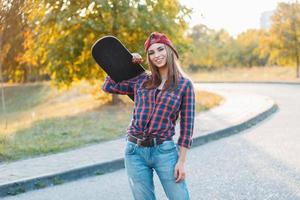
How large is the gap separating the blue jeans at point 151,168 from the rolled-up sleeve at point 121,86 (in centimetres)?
49

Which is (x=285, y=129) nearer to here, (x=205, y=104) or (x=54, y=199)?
(x=205, y=104)

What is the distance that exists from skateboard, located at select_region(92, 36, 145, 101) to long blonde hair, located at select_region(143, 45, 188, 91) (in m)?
0.29

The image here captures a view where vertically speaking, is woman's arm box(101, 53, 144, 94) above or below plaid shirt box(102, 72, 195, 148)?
above

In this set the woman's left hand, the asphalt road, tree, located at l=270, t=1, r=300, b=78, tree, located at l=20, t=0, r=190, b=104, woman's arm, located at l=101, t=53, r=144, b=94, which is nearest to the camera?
the woman's left hand

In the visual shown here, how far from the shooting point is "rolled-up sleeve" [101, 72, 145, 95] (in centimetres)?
395

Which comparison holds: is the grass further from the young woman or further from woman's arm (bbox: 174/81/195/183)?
woman's arm (bbox: 174/81/195/183)

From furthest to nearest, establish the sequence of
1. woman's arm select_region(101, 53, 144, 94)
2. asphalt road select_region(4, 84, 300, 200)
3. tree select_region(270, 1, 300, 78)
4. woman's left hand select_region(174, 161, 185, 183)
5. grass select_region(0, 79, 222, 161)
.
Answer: tree select_region(270, 1, 300, 78) → grass select_region(0, 79, 222, 161) → asphalt road select_region(4, 84, 300, 200) → woman's arm select_region(101, 53, 144, 94) → woman's left hand select_region(174, 161, 185, 183)

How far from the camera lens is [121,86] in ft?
13.0

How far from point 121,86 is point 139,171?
736 mm

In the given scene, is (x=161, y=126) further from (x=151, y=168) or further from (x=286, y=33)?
(x=286, y=33)

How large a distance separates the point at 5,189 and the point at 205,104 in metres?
11.3

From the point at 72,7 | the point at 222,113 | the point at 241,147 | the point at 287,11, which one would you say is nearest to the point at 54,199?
the point at 241,147

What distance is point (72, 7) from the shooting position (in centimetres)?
1553

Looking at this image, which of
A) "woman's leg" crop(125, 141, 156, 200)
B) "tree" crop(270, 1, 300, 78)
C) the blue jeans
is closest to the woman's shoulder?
the blue jeans
